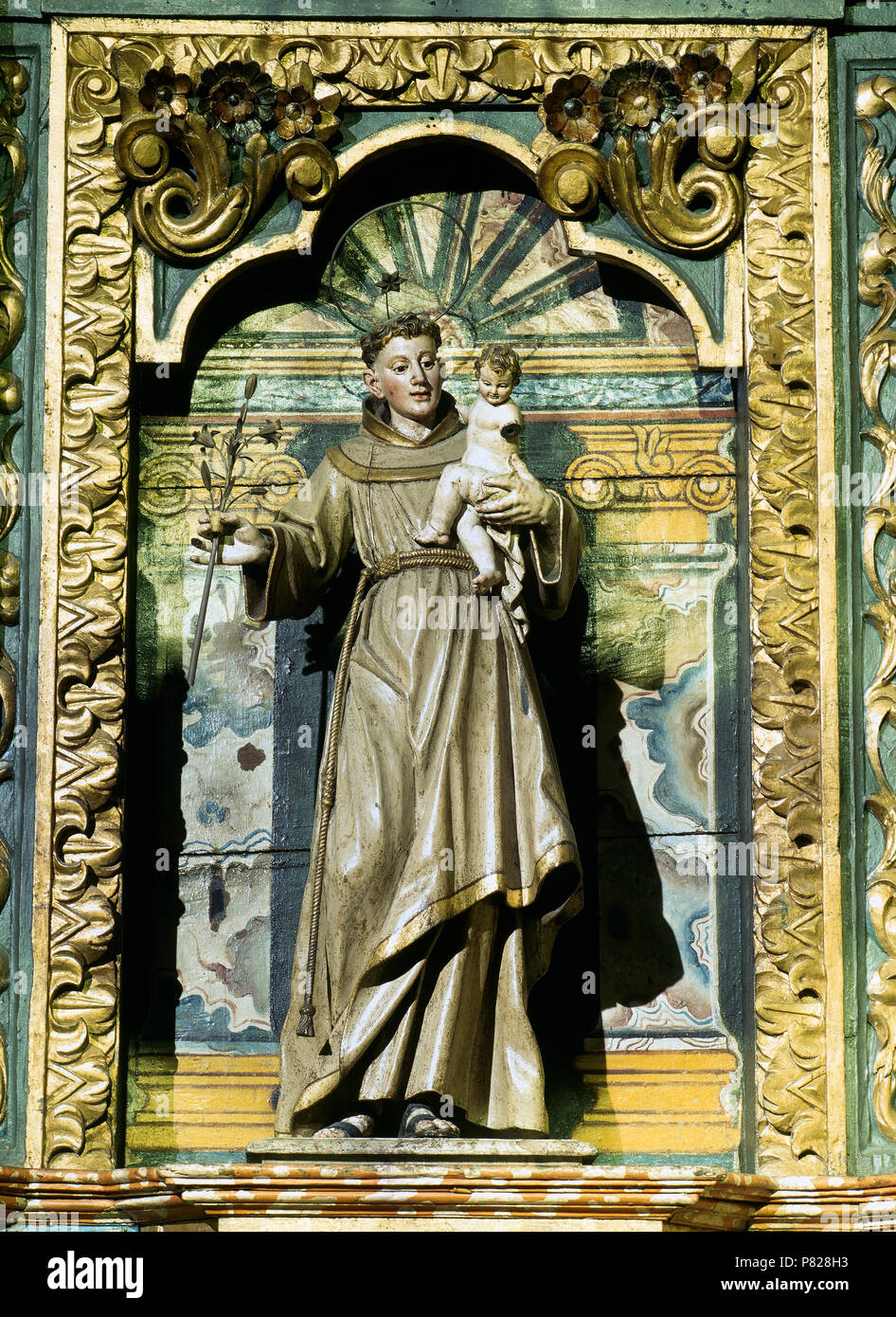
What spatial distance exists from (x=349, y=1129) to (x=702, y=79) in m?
2.63

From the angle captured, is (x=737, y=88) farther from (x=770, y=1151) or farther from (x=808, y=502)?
(x=770, y=1151)

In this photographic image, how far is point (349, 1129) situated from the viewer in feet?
19.6

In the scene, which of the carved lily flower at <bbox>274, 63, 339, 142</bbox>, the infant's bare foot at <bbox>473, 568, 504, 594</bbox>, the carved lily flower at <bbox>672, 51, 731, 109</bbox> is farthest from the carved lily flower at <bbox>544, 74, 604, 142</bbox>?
the infant's bare foot at <bbox>473, 568, 504, 594</bbox>

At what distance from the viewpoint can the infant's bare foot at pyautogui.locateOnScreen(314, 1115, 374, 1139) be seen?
5.95 m

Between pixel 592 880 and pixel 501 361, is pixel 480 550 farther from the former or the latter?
pixel 592 880

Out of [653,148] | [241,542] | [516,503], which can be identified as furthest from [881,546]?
[241,542]

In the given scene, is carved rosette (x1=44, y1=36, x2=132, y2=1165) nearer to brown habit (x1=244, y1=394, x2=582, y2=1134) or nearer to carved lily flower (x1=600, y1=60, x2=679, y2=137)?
brown habit (x1=244, y1=394, x2=582, y2=1134)

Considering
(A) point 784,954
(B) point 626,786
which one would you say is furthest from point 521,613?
(A) point 784,954

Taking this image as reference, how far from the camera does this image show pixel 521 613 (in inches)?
246

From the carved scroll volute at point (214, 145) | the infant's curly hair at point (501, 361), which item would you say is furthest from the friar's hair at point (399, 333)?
the carved scroll volute at point (214, 145)

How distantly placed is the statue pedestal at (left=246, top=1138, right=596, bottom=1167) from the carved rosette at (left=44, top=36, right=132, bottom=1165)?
455mm

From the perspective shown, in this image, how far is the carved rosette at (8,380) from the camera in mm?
6188

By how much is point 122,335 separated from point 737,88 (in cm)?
159

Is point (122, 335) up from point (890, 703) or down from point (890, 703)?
up
